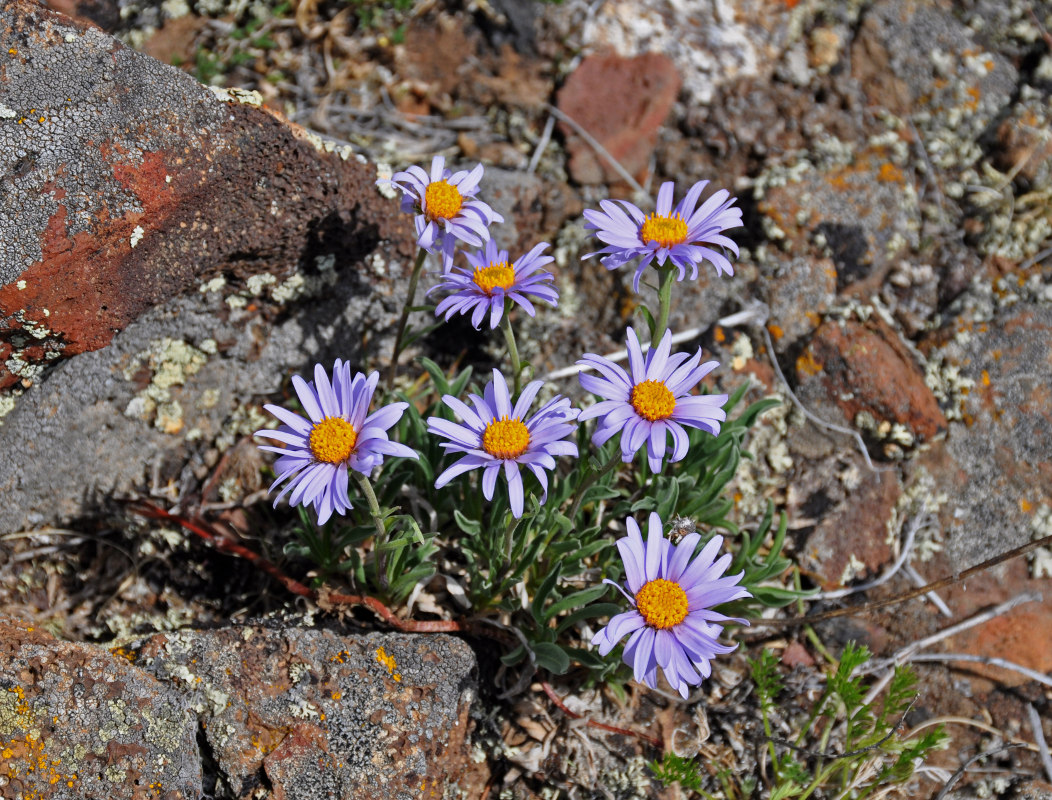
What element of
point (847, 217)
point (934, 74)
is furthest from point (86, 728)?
point (934, 74)

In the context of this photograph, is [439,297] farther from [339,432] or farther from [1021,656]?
[1021,656]

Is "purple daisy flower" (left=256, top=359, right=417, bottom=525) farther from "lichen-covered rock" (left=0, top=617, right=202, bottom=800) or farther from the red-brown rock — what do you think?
the red-brown rock

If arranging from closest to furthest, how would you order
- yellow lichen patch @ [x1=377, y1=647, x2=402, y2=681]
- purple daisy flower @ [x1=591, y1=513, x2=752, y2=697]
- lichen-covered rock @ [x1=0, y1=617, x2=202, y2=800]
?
lichen-covered rock @ [x1=0, y1=617, x2=202, y2=800], purple daisy flower @ [x1=591, y1=513, x2=752, y2=697], yellow lichen patch @ [x1=377, y1=647, x2=402, y2=681]

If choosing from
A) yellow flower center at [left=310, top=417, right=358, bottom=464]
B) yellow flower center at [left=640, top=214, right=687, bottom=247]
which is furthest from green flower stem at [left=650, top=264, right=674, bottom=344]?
yellow flower center at [left=310, top=417, right=358, bottom=464]

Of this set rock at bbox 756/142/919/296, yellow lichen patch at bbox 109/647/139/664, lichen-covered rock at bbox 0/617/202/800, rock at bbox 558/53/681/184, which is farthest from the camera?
rock at bbox 558/53/681/184

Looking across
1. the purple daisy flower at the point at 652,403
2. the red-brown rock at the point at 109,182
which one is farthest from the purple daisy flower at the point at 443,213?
the purple daisy flower at the point at 652,403

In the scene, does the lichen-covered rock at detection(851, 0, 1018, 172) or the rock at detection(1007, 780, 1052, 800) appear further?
the lichen-covered rock at detection(851, 0, 1018, 172)

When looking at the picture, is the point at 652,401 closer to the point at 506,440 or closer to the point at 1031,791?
the point at 506,440
